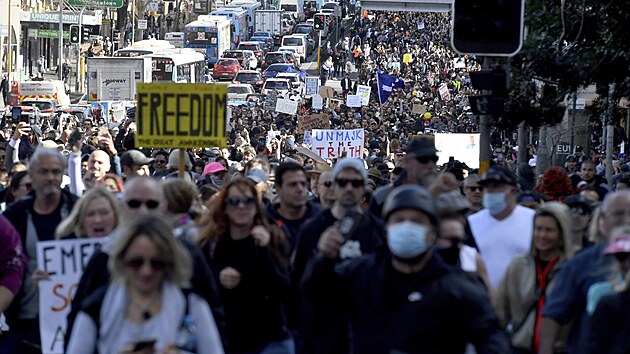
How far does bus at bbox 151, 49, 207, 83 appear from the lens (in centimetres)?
6238

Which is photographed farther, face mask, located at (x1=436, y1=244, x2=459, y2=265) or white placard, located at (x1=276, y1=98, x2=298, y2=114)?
white placard, located at (x1=276, y1=98, x2=298, y2=114)

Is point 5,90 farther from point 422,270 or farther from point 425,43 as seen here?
point 422,270

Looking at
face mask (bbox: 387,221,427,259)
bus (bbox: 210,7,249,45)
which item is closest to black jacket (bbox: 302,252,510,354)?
face mask (bbox: 387,221,427,259)

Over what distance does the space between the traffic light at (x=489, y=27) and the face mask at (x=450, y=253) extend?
219 inches

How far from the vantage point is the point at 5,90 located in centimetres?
6259

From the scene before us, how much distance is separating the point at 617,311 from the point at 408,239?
4.26ft

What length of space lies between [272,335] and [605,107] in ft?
42.0

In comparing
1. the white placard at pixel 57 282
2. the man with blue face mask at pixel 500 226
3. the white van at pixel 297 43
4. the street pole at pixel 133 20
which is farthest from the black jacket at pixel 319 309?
the street pole at pixel 133 20

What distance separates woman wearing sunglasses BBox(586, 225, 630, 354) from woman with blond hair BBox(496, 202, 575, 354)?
3.58 ft

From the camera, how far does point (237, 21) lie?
322 ft

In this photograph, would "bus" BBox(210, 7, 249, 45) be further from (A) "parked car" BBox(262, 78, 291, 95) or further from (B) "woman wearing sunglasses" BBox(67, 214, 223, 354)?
(B) "woman wearing sunglasses" BBox(67, 214, 223, 354)

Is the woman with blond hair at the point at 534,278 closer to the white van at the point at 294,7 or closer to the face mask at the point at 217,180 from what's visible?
the face mask at the point at 217,180

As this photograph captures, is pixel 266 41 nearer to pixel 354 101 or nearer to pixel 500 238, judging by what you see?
pixel 354 101

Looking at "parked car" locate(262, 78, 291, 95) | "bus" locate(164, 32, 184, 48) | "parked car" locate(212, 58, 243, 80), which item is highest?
"bus" locate(164, 32, 184, 48)
